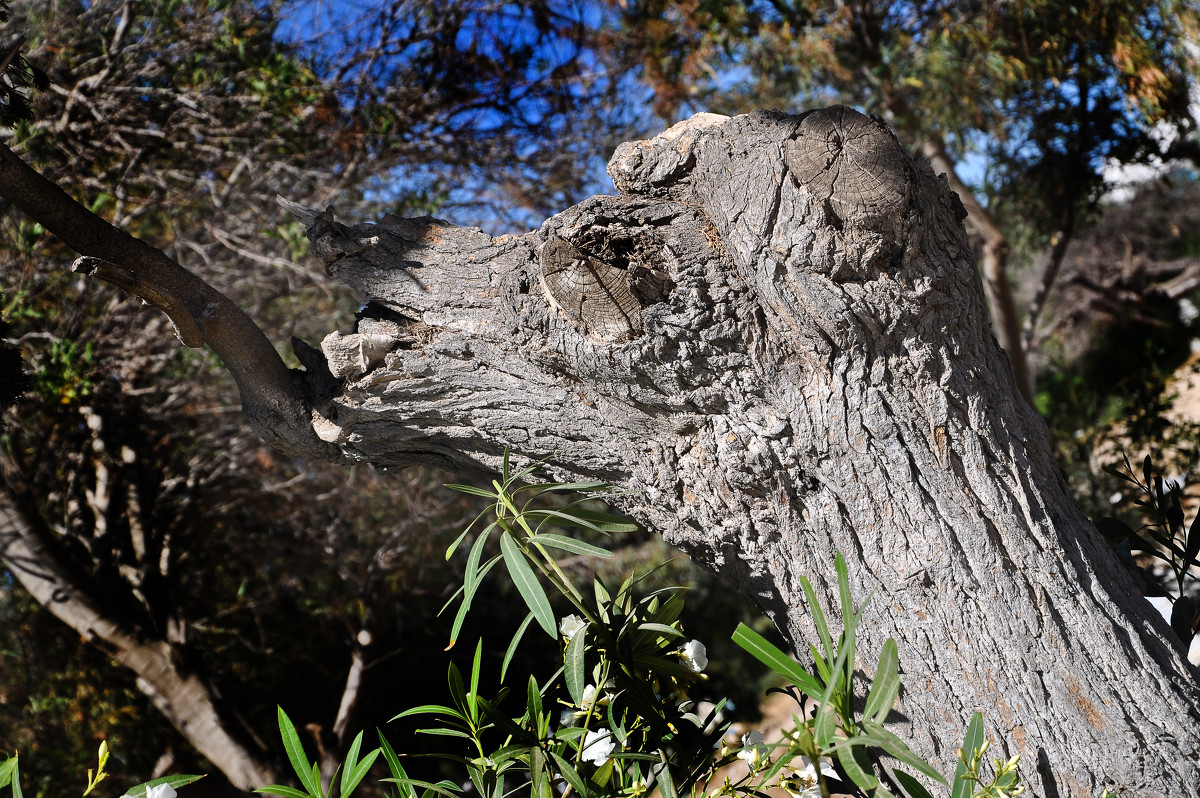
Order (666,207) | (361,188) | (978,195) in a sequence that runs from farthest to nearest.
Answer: (978,195)
(361,188)
(666,207)

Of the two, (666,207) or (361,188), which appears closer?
(666,207)

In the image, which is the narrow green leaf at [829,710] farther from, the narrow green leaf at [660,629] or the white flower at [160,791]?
the white flower at [160,791]

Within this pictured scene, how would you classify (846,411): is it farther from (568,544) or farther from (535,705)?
(535,705)

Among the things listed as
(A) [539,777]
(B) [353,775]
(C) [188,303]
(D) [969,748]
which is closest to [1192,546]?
(D) [969,748]

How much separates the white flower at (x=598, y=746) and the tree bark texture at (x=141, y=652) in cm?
270

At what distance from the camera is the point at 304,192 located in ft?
13.1

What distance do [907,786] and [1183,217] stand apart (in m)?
11.2

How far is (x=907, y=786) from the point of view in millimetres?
1230

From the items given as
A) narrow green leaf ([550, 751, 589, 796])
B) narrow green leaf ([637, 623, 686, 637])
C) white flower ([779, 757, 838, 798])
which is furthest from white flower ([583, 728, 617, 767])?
white flower ([779, 757, 838, 798])

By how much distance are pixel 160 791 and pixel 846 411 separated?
1.41 meters

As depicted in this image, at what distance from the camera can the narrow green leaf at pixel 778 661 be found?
116 centimetres

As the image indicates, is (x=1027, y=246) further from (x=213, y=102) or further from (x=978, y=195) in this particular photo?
(x=213, y=102)

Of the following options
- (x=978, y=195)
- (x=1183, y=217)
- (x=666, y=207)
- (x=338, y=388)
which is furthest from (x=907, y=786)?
(x=1183, y=217)

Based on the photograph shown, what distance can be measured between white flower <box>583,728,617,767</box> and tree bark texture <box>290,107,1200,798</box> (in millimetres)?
434
